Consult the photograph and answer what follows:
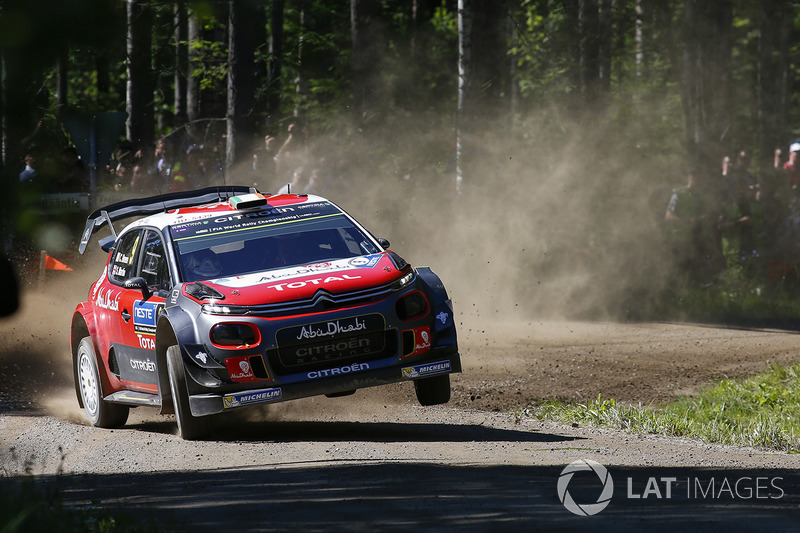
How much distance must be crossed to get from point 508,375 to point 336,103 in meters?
13.9

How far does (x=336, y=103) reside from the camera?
25016mm

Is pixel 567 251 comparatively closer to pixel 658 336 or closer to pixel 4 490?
pixel 658 336

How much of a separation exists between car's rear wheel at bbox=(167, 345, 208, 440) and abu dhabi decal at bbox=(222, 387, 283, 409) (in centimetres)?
37

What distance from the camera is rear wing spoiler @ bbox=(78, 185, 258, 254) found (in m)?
9.84

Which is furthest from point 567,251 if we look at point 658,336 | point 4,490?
point 4,490

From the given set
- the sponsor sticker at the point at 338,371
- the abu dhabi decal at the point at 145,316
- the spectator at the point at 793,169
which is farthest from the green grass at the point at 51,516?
the spectator at the point at 793,169

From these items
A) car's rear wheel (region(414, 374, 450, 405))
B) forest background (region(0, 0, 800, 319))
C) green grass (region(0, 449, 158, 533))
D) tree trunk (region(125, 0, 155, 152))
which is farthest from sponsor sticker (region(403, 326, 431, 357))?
forest background (region(0, 0, 800, 319))

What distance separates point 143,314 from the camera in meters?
8.82

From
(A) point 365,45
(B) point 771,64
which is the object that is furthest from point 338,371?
(B) point 771,64

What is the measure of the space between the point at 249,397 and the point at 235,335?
457mm

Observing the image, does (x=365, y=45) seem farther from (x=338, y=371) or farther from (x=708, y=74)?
(x=338, y=371)

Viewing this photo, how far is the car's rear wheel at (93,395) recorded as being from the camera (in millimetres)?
9797

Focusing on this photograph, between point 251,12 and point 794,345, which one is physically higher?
point 251,12

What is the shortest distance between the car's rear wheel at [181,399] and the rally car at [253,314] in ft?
0.04
